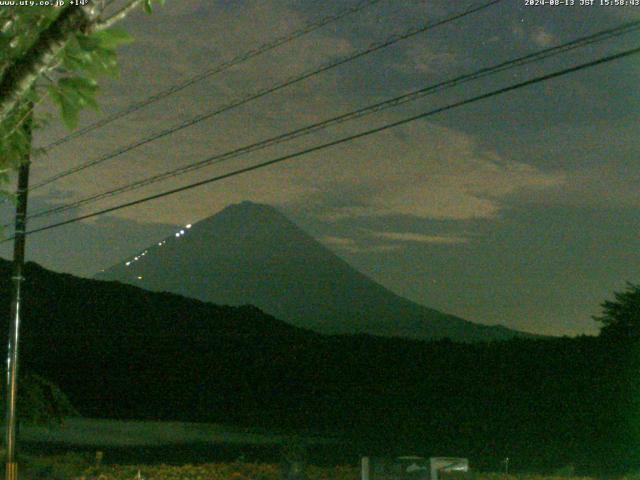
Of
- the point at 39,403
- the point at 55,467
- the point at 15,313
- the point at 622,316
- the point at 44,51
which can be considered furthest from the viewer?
the point at 622,316

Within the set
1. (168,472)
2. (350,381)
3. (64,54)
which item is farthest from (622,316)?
(64,54)

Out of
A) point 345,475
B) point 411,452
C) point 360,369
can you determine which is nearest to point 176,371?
point 360,369

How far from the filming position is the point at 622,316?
3644 cm

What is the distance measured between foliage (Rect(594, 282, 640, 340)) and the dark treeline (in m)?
1.00

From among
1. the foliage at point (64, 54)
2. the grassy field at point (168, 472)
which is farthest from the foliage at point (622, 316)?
the foliage at point (64, 54)

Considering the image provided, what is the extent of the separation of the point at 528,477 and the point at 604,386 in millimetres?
15037

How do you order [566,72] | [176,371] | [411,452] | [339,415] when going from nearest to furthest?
[566,72] < [411,452] < [339,415] < [176,371]

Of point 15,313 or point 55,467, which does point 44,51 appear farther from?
point 55,467

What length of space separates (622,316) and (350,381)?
11224 mm

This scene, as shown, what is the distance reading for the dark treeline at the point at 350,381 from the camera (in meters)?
27.8

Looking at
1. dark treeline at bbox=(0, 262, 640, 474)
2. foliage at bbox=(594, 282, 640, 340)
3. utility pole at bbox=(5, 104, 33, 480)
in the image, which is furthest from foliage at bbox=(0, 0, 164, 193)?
foliage at bbox=(594, 282, 640, 340)

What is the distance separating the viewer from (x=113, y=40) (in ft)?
10.7

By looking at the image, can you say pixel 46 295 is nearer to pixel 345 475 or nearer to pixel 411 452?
pixel 411 452

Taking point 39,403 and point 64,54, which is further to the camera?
point 39,403
